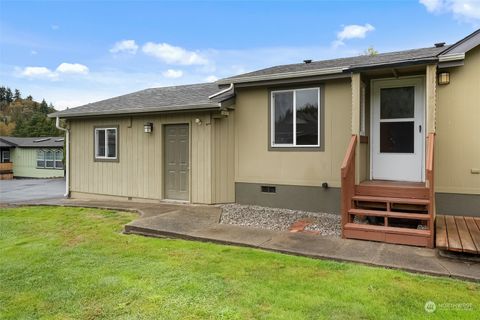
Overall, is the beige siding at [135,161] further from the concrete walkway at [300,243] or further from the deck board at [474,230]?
the deck board at [474,230]

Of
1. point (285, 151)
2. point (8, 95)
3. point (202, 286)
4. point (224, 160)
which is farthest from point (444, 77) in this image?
point (8, 95)

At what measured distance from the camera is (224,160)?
335 inches

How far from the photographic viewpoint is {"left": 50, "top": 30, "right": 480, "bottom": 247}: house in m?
5.90

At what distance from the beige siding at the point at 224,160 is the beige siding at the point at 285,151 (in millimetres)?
134

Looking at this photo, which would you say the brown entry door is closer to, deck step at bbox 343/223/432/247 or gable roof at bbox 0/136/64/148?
deck step at bbox 343/223/432/247

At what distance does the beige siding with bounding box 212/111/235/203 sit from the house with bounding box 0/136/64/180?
20.9 meters

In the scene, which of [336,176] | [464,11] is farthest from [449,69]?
[464,11]

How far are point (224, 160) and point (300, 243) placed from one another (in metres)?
3.74

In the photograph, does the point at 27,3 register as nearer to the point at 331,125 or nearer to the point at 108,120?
the point at 108,120

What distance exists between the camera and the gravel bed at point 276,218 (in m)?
6.27

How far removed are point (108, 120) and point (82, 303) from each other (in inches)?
301

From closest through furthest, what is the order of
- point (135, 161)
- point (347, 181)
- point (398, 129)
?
point (347, 181) → point (398, 129) → point (135, 161)

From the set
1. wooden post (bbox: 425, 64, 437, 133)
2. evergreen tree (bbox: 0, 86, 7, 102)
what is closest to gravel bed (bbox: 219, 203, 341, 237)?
wooden post (bbox: 425, 64, 437, 133)

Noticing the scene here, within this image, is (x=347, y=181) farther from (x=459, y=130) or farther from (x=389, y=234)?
(x=459, y=130)
